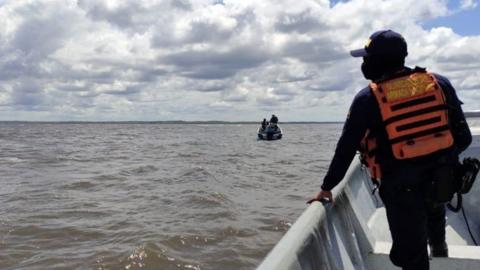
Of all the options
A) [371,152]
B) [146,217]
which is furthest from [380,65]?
[146,217]

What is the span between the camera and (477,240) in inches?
191

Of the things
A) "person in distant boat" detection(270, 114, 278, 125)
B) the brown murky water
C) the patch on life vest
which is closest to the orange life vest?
the patch on life vest

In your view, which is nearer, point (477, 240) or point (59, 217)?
point (477, 240)

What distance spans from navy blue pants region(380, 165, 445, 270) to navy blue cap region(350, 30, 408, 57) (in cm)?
64

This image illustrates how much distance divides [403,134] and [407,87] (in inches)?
10.0

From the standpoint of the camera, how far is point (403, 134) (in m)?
2.46

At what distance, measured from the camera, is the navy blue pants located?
250cm

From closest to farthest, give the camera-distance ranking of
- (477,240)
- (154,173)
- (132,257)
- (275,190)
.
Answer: (477,240), (132,257), (275,190), (154,173)

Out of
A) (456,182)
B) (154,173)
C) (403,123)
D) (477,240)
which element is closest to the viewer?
(403,123)

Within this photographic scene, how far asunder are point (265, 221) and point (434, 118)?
22.8 feet

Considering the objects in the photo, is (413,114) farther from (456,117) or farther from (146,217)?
(146,217)

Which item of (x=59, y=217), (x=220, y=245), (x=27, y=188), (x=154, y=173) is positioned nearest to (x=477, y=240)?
(x=220, y=245)

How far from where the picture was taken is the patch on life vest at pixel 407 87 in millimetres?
2471

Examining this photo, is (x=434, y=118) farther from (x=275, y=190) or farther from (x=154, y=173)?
(x=154, y=173)
